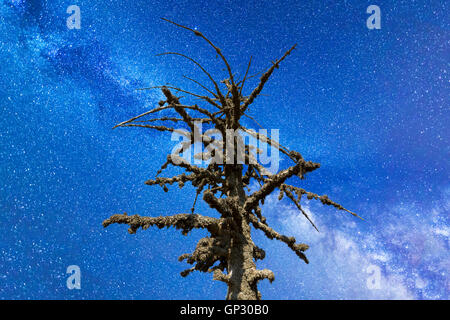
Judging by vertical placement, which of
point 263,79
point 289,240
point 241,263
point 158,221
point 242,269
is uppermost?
point 263,79

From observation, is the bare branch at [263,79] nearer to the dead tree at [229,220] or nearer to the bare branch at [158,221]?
the dead tree at [229,220]

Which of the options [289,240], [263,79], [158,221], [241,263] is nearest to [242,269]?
[241,263]

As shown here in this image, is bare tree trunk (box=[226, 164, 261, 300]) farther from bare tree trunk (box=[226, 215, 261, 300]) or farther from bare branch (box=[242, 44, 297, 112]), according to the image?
bare branch (box=[242, 44, 297, 112])

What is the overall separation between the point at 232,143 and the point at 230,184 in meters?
1.32

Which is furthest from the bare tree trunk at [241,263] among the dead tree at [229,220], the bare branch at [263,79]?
the bare branch at [263,79]

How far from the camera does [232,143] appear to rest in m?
7.10

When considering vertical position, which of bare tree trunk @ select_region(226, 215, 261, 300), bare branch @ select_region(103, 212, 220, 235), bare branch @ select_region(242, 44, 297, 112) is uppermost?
bare branch @ select_region(242, 44, 297, 112)

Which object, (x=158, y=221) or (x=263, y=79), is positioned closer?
(x=158, y=221)

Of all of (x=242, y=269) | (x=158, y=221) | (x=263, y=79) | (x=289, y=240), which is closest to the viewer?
(x=242, y=269)

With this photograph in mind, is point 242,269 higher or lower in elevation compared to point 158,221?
lower

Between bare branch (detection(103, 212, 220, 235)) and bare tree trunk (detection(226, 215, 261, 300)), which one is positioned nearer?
bare tree trunk (detection(226, 215, 261, 300))

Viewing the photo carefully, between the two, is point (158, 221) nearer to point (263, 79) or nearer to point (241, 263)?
point (241, 263)

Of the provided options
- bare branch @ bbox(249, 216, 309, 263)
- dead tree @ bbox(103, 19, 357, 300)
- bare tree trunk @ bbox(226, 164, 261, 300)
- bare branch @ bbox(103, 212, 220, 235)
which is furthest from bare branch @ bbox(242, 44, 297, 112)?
bare branch @ bbox(103, 212, 220, 235)
